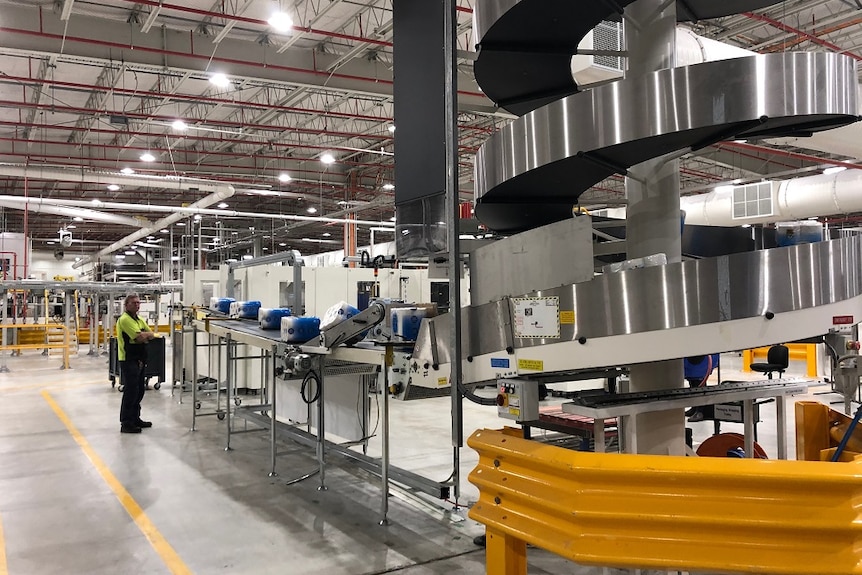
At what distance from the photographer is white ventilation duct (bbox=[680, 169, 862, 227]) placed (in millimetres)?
8867

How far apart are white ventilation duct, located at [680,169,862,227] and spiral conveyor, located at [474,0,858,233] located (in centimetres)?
684

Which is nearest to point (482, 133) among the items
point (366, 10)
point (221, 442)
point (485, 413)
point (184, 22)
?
point (366, 10)

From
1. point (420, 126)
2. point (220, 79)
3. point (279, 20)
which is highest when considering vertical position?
point (279, 20)

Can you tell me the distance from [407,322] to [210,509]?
6.28 ft

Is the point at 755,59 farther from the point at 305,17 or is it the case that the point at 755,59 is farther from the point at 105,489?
the point at 305,17

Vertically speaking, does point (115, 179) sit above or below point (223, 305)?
above

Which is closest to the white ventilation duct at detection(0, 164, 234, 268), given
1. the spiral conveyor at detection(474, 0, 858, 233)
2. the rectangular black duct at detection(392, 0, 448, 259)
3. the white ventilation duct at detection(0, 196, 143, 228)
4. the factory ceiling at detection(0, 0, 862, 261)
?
the factory ceiling at detection(0, 0, 862, 261)

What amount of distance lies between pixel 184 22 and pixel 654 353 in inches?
312

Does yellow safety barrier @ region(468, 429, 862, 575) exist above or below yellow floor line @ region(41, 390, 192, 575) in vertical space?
above

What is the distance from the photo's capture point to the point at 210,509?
4.01 metres

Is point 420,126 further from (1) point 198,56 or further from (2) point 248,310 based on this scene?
(1) point 198,56

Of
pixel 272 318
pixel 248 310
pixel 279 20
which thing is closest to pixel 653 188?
pixel 272 318

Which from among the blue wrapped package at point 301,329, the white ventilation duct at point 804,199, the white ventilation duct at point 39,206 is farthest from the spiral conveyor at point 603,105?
the white ventilation duct at point 39,206

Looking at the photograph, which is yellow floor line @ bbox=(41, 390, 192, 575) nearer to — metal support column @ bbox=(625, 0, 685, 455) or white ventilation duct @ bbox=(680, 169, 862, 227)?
metal support column @ bbox=(625, 0, 685, 455)
